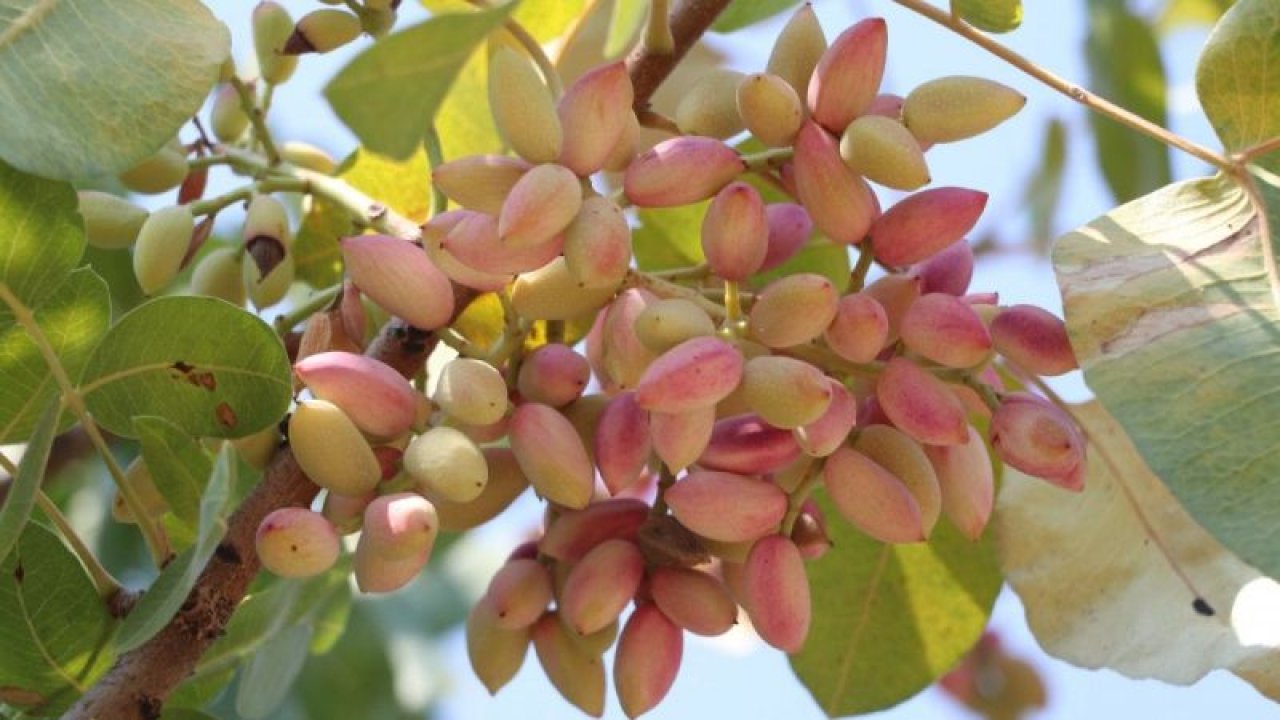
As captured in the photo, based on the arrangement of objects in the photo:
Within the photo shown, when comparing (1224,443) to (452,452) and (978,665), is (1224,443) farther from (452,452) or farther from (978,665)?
(978,665)

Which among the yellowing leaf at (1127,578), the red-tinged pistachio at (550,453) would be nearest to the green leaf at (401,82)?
the red-tinged pistachio at (550,453)

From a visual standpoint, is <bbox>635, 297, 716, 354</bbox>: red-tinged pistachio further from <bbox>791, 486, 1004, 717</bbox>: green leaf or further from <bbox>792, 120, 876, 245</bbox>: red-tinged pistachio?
<bbox>791, 486, 1004, 717</bbox>: green leaf

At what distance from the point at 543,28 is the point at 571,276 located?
433 millimetres

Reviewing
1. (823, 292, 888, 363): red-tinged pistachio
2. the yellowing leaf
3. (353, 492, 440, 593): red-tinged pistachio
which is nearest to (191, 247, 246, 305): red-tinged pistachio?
(353, 492, 440, 593): red-tinged pistachio

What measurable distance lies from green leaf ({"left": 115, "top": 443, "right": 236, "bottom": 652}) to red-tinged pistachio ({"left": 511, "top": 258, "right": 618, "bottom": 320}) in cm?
16

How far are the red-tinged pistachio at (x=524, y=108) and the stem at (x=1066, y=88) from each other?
0.23 m

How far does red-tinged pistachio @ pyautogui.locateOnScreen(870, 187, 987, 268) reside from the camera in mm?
909

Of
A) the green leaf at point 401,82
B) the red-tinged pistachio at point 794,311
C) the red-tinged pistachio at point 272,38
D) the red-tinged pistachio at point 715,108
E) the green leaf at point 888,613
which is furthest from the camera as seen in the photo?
the green leaf at point 888,613

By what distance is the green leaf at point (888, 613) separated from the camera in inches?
47.5

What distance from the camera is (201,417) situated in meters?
0.93

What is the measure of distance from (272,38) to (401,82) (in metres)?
0.35

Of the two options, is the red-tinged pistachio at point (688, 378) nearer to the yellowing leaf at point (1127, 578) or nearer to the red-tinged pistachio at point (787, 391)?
the red-tinged pistachio at point (787, 391)

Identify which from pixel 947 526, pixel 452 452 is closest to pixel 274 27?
pixel 452 452

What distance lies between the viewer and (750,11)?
1213 mm
